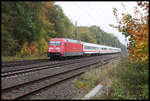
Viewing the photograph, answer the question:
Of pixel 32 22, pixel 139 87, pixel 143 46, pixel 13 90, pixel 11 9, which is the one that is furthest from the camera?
pixel 32 22

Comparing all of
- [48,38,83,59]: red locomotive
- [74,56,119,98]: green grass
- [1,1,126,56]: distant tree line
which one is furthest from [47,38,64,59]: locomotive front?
[74,56,119,98]: green grass

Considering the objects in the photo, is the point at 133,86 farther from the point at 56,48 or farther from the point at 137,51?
the point at 56,48

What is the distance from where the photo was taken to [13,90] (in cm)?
607

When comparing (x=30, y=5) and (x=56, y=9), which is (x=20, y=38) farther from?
(x=56, y=9)

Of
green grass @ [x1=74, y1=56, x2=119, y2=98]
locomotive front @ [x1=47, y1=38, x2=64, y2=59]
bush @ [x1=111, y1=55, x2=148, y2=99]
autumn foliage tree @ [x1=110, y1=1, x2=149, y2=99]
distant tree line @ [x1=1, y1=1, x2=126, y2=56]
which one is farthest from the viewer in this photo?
distant tree line @ [x1=1, y1=1, x2=126, y2=56]

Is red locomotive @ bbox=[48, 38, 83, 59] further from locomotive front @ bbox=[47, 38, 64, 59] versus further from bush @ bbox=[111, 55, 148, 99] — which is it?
bush @ bbox=[111, 55, 148, 99]

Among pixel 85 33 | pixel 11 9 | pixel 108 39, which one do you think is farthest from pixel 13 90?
pixel 108 39

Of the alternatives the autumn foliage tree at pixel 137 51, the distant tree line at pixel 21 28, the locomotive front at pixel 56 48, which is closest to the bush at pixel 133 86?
the autumn foliage tree at pixel 137 51

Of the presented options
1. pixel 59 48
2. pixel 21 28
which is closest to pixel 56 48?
pixel 59 48

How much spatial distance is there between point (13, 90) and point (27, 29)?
20501 mm

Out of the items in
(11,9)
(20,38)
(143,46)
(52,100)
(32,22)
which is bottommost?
(52,100)

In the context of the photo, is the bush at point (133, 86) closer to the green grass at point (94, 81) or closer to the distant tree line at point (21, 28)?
the green grass at point (94, 81)

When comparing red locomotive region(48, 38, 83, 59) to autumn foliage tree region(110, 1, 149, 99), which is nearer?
autumn foliage tree region(110, 1, 149, 99)

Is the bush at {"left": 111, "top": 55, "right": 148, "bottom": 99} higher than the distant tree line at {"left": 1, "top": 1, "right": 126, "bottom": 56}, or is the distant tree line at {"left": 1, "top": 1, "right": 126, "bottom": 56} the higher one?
the distant tree line at {"left": 1, "top": 1, "right": 126, "bottom": 56}
